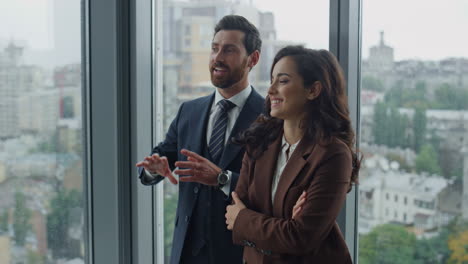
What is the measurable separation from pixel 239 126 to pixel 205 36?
2.46 ft

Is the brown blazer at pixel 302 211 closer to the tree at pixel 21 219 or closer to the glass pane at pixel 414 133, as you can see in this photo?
the glass pane at pixel 414 133

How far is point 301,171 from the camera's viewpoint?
1.37 metres

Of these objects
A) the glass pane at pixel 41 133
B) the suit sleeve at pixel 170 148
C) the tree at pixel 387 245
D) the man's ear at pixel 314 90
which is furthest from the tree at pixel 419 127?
the glass pane at pixel 41 133

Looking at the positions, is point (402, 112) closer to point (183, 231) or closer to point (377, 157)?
point (377, 157)

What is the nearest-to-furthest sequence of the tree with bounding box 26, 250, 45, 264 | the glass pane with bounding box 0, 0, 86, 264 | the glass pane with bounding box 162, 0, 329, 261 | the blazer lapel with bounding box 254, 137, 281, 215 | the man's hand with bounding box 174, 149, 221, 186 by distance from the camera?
the blazer lapel with bounding box 254, 137, 281, 215
the man's hand with bounding box 174, 149, 221, 186
the glass pane with bounding box 162, 0, 329, 261
the glass pane with bounding box 0, 0, 86, 264
the tree with bounding box 26, 250, 45, 264

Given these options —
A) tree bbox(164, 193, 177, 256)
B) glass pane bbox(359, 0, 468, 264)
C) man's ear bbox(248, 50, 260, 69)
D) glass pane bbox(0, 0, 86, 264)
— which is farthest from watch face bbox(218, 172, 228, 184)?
glass pane bbox(0, 0, 86, 264)

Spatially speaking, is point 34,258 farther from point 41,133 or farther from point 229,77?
point 229,77

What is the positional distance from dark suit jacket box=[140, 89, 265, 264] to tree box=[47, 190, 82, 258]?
77 cm

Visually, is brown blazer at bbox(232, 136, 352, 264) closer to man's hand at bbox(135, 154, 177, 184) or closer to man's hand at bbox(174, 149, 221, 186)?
man's hand at bbox(174, 149, 221, 186)

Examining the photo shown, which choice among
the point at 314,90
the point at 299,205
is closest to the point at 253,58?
the point at 314,90

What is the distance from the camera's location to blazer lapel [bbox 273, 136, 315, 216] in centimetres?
138

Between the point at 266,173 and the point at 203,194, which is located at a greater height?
the point at 266,173

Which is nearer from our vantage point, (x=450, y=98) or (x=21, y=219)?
(x=450, y=98)

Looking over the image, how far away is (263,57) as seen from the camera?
2.02 metres
